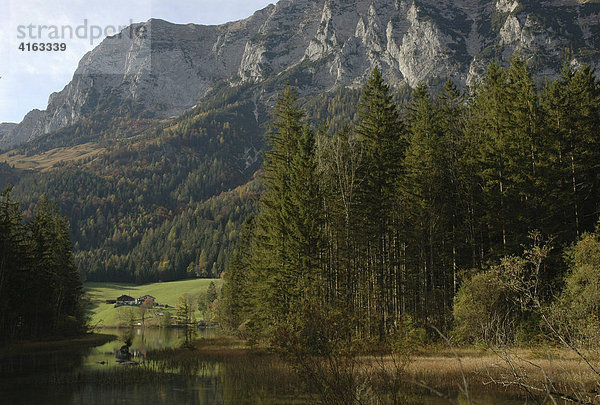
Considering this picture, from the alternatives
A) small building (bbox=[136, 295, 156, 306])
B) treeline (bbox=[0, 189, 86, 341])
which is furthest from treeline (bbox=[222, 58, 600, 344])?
small building (bbox=[136, 295, 156, 306])

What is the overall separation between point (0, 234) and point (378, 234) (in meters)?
36.5

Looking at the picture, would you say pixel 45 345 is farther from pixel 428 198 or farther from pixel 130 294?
pixel 130 294

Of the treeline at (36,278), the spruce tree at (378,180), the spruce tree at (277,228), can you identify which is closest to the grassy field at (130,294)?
the treeline at (36,278)

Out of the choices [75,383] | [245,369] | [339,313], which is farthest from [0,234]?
[339,313]

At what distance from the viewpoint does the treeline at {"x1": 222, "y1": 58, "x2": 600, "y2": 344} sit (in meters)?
33.6

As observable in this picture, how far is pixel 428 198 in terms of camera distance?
35.2 metres

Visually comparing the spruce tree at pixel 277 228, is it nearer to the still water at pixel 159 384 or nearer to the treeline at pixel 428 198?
the treeline at pixel 428 198

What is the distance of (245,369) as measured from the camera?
89.1 feet

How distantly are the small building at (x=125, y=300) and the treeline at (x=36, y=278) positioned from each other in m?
70.0

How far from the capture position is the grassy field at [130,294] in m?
119

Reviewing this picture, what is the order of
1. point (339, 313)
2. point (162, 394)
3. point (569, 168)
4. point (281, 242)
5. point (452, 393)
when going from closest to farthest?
point (339, 313)
point (452, 393)
point (162, 394)
point (569, 168)
point (281, 242)

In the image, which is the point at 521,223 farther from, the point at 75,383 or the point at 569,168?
the point at 75,383

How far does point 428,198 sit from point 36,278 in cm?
4381

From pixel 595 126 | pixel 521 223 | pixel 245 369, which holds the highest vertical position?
pixel 595 126
